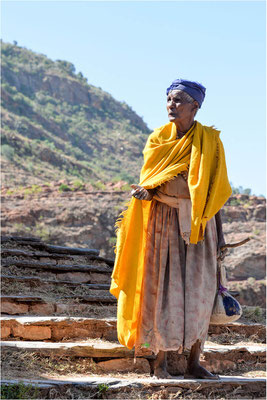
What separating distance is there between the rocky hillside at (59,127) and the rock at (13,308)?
17998 millimetres

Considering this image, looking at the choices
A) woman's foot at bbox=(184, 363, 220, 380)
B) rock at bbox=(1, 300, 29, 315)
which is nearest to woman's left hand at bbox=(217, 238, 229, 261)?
woman's foot at bbox=(184, 363, 220, 380)

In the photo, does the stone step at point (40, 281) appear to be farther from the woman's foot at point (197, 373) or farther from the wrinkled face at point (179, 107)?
the wrinkled face at point (179, 107)

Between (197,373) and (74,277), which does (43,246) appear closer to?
(74,277)

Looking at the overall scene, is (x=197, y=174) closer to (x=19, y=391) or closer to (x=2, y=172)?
(x=19, y=391)

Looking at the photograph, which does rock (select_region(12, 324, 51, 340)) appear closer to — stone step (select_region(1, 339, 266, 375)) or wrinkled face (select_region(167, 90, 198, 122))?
stone step (select_region(1, 339, 266, 375))

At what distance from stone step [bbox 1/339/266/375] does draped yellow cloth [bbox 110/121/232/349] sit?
1.30 ft

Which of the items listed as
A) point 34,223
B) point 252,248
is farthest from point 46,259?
point 252,248

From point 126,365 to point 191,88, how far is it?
2.30 metres

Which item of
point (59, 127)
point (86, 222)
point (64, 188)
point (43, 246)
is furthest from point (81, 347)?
point (59, 127)

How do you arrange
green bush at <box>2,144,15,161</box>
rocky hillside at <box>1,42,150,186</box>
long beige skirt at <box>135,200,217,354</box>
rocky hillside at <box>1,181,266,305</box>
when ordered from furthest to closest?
rocky hillside at <box>1,42,150,186</box>
green bush at <box>2,144,15,161</box>
rocky hillside at <box>1,181,266,305</box>
long beige skirt at <box>135,200,217,354</box>

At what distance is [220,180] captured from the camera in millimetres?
4234

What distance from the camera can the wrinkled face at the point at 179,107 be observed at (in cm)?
427

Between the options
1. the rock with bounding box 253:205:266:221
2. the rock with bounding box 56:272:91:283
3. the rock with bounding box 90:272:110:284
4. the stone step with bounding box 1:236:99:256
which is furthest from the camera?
the rock with bounding box 253:205:266:221

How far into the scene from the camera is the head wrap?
427 centimetres
